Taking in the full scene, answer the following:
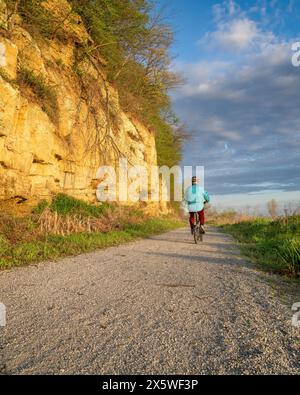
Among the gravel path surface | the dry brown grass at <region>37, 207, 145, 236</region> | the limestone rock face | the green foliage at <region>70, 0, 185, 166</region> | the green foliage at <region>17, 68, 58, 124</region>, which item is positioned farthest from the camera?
the green foliage at <region>70, 0, 185, 166</region>

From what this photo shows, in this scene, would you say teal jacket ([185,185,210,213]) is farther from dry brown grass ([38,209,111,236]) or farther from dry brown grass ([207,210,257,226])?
dry brown grass ([207,210,257,226])

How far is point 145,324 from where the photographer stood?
292 cm

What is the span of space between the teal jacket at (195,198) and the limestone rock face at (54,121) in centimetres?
487

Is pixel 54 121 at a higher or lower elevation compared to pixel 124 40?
lower

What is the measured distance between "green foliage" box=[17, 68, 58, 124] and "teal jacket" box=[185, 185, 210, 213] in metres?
5.99

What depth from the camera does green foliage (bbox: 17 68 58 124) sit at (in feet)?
32.5

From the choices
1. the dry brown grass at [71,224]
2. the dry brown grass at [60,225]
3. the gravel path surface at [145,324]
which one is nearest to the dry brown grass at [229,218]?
the dry brown grass at [71,224]

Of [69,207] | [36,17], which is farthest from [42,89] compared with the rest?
[69,207]

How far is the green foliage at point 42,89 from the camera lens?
9.90m

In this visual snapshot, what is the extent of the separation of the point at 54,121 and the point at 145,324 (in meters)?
10.3

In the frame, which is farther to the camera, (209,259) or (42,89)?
(42,89)

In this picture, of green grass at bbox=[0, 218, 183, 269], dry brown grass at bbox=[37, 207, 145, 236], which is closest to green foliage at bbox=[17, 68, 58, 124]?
dry brown grass at bbox=[37, 207, 145, 236]

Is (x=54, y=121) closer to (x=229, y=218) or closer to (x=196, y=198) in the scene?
(x=196, y=198)

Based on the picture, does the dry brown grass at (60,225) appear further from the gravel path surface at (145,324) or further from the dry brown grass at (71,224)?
the gravel path surface at (145,324)
